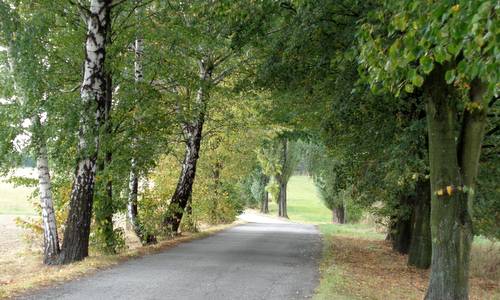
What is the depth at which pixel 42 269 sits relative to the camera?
11.7 meters

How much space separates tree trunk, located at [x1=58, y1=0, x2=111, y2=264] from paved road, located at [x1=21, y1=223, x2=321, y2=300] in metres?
1.41

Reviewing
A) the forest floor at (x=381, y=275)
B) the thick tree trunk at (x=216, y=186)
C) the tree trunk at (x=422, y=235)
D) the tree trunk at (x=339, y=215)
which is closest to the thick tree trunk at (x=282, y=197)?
the tree trunk at (x=339, y=215)

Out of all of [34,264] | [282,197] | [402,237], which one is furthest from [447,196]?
[282,197]

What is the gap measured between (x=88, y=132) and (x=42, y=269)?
340cm

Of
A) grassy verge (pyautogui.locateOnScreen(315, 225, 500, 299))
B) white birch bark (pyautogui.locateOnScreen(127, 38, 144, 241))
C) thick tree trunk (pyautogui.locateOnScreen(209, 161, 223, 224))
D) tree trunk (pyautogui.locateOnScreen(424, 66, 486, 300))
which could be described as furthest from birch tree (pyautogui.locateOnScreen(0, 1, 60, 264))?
thick tree trunk (pyautogui.locateOnScreen(209, 161, 223, 224))

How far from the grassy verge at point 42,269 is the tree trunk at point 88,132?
60 centimetres

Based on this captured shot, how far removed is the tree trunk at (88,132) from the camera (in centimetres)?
1145

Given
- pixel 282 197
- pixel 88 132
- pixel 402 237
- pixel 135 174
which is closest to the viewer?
pixel 88 132

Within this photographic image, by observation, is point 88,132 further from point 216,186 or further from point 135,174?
point 216,186

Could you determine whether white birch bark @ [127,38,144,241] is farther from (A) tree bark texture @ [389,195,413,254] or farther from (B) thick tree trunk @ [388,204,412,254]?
(B) thick tree trunk @ [388,204,412,254]

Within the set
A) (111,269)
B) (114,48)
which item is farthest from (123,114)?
(111,269)

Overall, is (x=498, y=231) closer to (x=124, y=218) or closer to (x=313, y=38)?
(x=313, y=38)

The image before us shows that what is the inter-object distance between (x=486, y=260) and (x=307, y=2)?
42.7 ft

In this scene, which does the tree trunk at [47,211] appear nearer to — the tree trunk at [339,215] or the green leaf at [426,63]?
the green leaf at [426,63]
